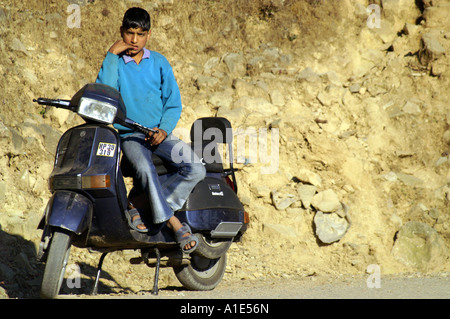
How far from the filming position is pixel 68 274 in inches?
234

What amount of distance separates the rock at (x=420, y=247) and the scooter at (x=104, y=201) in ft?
11.9

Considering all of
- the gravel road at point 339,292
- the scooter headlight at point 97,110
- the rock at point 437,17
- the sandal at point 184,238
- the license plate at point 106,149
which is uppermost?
the rock at point 437,17

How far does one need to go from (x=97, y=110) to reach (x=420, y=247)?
548cm

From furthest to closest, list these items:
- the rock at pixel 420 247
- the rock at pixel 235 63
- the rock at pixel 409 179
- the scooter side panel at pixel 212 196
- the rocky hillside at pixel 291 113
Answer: the rock at pixel 235 63, the rock at pixel 409 179, the rock at pixel 420 247, the rocky hillside at pixel 291 113, the scooter side panel at pixel 212 196

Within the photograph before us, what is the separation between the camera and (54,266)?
3.67 meters

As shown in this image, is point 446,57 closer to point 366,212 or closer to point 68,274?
point 366,212

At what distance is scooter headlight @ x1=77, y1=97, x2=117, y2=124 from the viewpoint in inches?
153

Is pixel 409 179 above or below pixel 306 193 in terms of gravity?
above

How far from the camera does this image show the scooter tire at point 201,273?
16.8ft

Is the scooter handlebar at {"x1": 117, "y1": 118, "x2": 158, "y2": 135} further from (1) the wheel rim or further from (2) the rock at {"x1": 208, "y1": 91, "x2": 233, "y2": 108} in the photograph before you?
(2) the rock at {"x1": 208, "y1": 91, "x2": 233, "y2": 108}

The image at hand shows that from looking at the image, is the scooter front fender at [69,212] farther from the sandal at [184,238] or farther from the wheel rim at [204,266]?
the wheel rim at [204,266]

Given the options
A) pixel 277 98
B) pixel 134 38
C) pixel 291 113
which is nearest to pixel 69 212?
pixel 134 38

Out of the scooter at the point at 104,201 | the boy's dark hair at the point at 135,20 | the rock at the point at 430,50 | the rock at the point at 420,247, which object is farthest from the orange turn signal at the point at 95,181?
the rock at the point at 430,50

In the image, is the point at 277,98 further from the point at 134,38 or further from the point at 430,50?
the point at 134,38
